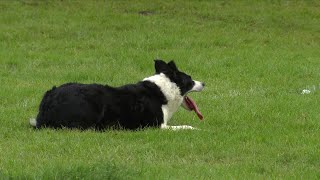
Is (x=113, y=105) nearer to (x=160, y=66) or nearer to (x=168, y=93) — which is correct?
(x=168, y=93)

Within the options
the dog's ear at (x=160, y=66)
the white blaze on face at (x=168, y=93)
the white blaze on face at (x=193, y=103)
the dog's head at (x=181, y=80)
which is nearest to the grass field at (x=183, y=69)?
the white blaze on face at (x=193, y=103)

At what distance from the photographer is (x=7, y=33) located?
72.6 feet

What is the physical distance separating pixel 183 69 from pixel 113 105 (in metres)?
7.20

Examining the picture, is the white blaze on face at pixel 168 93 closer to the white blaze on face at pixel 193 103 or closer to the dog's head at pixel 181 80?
the dog's head at pixel 181 80

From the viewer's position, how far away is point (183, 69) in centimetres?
1734

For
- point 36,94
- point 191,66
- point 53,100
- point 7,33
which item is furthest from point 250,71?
point 7,33

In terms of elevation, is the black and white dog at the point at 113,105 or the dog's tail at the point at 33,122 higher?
the black and white dog at the point at 113,105

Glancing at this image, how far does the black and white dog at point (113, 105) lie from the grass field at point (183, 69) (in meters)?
0.36

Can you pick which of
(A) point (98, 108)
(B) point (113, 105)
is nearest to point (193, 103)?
(B) point (113, 105)

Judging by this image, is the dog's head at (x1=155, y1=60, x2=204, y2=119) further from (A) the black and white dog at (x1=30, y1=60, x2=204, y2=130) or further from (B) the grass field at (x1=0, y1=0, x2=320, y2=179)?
(B) the grass field at (x1=0, y1=0, x2=320, y2=179)

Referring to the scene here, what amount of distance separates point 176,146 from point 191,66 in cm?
861

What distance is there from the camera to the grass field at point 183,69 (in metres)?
8.15

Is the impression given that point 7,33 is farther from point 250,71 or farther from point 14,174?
point 14,174

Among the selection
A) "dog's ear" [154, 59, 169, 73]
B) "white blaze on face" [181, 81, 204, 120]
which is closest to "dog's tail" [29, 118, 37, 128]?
"dog's ear" [154, 59, 169, 73]
